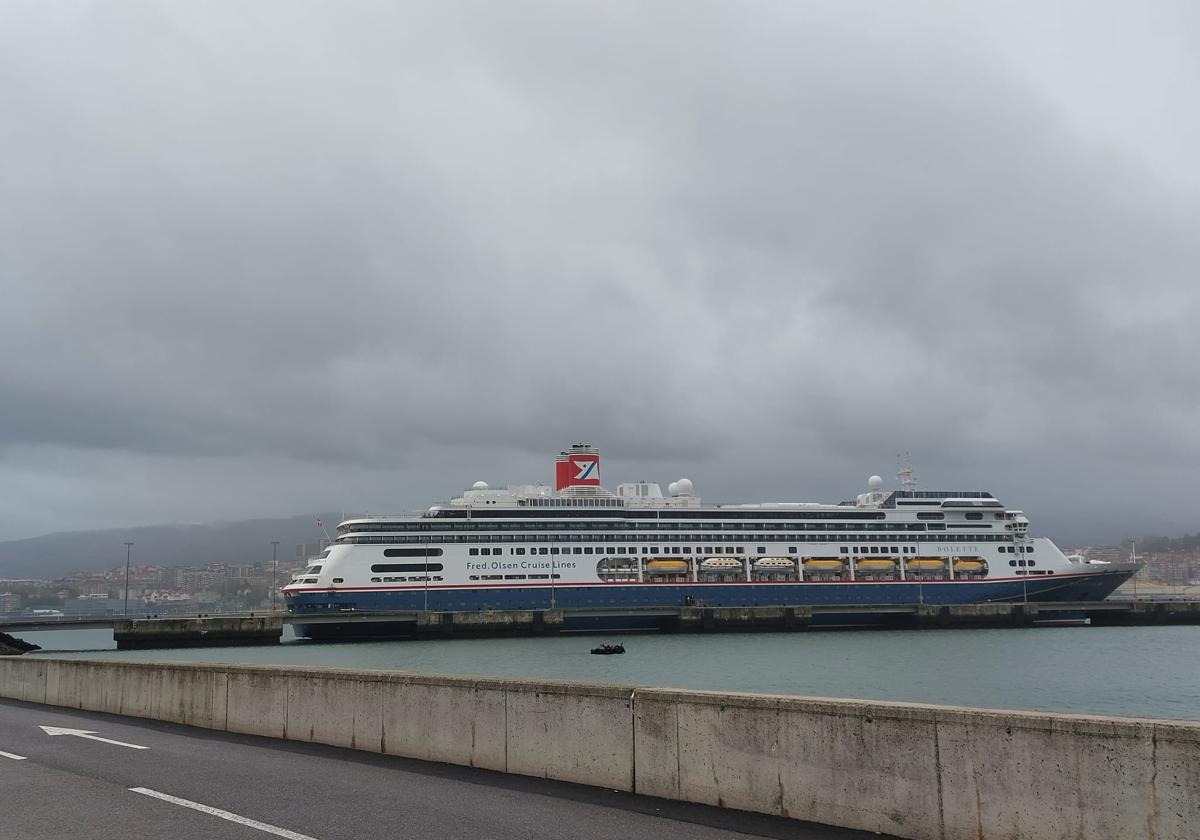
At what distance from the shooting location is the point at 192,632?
65.4m

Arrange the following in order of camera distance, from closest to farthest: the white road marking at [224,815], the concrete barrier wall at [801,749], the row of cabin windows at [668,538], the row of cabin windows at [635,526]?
the concrete barrier wall at [801,749]
the white road marking at [224,815]
the row of cabin windows at [668,538]
the row of cabin windows at [635,526]

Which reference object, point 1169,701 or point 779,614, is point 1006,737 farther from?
point 779,614

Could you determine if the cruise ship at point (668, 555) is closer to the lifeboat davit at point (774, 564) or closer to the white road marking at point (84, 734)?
the lifeboat davit at point (774, 564)

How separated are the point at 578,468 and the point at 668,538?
10.5 meters

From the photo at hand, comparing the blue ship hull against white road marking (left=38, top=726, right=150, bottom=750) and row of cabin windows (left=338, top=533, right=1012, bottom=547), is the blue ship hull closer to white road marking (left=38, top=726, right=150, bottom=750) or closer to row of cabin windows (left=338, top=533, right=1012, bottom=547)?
row of cabin windows (left=338, top=533, right=1012, bottom=547)

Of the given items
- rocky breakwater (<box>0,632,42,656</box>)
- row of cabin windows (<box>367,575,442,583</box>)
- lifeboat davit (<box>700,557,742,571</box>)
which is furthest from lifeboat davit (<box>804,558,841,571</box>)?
rocky breakwater (<box>0,632,42,656</box>)

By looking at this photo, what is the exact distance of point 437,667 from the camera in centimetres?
4416

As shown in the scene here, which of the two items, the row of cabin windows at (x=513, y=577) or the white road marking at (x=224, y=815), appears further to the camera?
the row of cabin windows at (x=513, y=577)

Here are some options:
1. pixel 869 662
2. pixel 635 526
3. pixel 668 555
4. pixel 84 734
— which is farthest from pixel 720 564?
pixel 84 734

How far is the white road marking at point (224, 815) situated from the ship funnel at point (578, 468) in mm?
71820

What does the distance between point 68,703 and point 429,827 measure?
1335 centimetres

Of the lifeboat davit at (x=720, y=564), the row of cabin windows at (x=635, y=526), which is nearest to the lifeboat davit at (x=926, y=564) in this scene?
the row of cabin windows at (x=635, y=526)

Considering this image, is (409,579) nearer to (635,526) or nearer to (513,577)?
(513,577)

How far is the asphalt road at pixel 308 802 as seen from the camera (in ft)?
23.0
